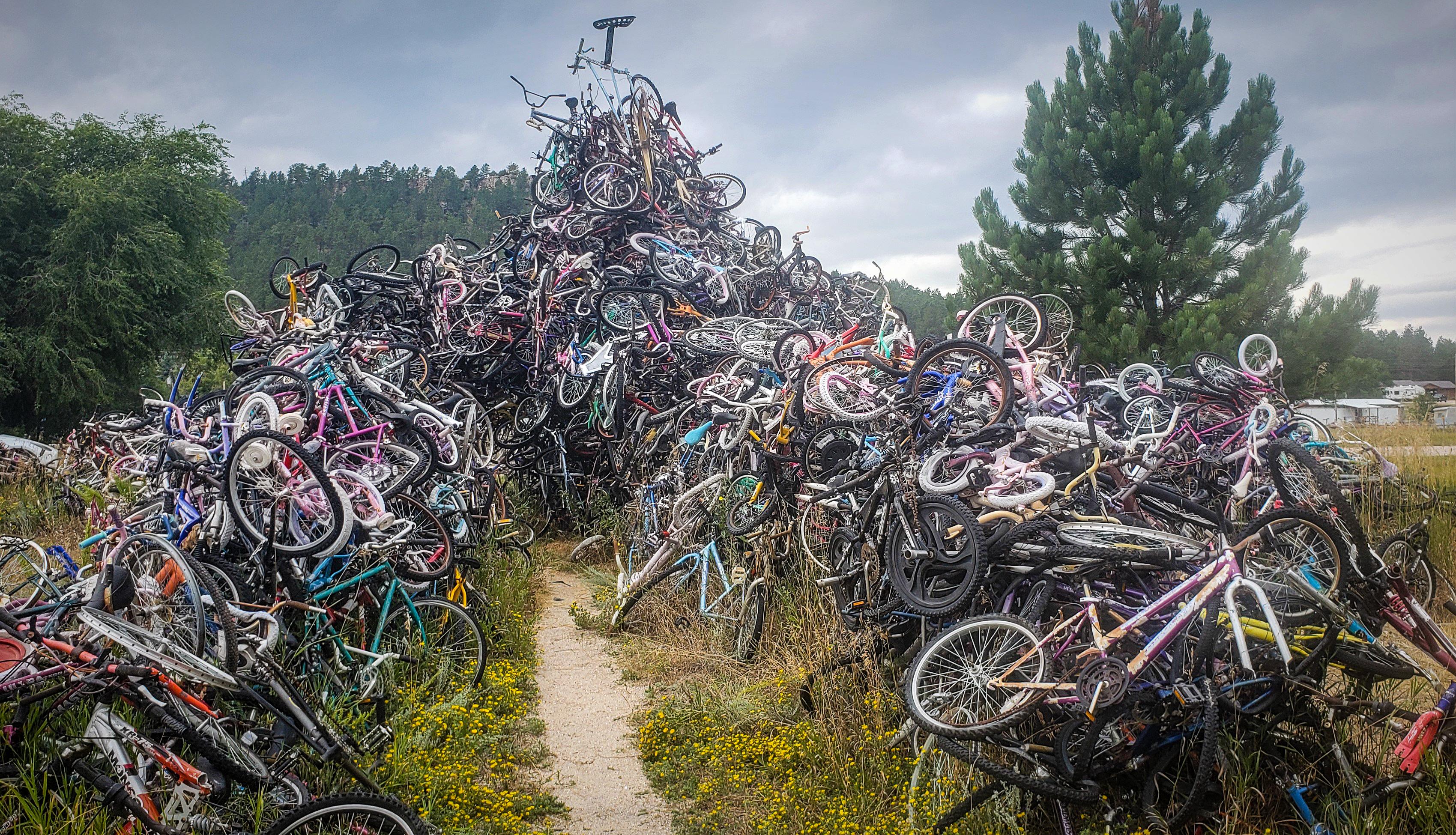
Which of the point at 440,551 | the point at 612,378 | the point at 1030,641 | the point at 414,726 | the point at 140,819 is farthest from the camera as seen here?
the point at 612,378

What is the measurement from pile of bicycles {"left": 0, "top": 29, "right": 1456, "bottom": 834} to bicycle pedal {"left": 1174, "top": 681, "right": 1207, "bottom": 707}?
12mm

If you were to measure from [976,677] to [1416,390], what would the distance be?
28134mm

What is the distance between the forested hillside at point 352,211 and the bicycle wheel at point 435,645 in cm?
3368

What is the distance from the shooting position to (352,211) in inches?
1912

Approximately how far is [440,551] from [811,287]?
7.49 metres

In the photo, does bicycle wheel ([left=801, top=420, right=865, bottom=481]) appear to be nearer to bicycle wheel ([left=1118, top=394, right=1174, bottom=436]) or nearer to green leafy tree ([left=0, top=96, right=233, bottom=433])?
bicycle wheel ([left=1118, top=394, right=1174, bottom=436])

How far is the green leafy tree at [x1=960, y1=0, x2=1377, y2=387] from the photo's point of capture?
43.5 feet

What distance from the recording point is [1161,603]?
3400 mm

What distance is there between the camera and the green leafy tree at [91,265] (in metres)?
25.1

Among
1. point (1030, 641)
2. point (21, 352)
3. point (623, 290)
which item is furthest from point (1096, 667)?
point (21, 352)

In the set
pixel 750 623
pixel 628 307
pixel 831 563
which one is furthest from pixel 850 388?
pixel 628 307

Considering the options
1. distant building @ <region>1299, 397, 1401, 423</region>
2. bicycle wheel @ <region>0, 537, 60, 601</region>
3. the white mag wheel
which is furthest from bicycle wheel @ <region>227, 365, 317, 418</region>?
distant building @ <region>1299, 397, 1401, 423</region>

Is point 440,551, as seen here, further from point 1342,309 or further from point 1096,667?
point 1342,309

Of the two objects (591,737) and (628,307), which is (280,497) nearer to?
(591,737)
